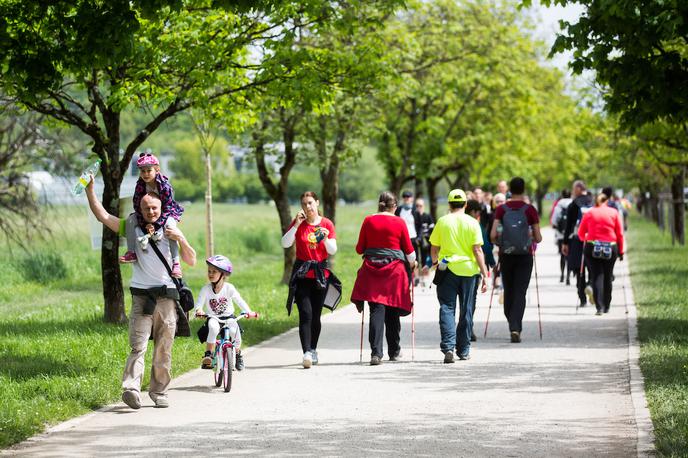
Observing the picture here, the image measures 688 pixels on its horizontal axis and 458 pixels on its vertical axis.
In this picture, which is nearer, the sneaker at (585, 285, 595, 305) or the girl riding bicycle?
the girl riding bicycle

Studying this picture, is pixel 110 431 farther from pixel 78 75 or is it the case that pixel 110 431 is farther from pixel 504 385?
pixel 78 75

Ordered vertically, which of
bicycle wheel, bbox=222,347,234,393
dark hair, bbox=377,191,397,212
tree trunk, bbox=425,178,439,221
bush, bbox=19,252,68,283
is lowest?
bicycle wheel, bbox=222,347,234,393

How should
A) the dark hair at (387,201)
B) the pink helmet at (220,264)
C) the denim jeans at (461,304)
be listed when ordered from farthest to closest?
the denim jeans at (461,304), the dark hair at (387,201), the pink helmet at (220,264)

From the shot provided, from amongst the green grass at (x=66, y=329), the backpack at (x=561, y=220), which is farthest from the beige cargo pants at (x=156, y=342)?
the backpack at (x=561, y=220)

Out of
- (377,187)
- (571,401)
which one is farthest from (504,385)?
(377,187)

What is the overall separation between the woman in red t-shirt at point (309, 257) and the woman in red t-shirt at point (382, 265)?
1.31 ft

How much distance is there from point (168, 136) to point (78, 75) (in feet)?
386

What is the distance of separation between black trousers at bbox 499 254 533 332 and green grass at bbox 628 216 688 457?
4.58 feet

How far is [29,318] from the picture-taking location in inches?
678

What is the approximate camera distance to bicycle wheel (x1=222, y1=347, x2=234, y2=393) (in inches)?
403

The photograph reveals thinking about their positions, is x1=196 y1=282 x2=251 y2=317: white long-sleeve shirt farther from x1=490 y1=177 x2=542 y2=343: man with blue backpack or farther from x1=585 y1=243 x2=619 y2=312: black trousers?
x1=585 y1=243 x2=619 y2=312: black trousers

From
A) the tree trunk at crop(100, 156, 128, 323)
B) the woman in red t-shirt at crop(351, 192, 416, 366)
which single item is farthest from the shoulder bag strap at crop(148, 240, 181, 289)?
the tree trunk at crop(100, 156, 128, 323)

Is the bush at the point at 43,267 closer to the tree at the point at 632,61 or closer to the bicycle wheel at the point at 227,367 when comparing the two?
the tree at the point at 632,61

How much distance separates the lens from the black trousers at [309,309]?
12.1 metres
